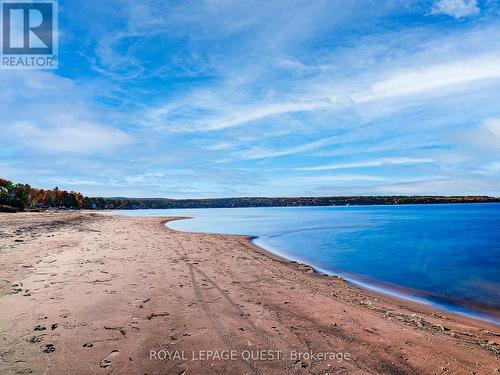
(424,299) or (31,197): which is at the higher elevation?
(31,197)

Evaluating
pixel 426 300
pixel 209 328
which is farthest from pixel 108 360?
pixel 426 300

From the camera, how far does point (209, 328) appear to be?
226 inches

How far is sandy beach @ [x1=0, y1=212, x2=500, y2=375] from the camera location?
456 cm

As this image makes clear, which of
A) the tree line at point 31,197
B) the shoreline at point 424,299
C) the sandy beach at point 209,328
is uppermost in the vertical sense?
the tree line at point 31,197

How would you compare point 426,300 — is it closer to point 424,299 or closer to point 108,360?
point 424,299

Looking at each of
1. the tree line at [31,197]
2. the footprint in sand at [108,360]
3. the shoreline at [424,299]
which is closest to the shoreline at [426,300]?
the shoreline at [424,299]

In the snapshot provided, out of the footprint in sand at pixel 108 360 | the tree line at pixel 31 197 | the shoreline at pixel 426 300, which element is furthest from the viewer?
the tree line at pixel 31 197

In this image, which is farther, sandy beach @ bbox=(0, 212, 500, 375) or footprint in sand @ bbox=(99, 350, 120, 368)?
sandy beach @ bbox=(0, 212, 500, 375)

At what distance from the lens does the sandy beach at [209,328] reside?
456cm

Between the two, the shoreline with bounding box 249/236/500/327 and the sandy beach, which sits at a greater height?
the sandy beach

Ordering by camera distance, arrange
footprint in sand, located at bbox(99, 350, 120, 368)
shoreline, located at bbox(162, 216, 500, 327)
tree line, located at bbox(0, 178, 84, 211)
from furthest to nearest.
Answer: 1. tree line, located at bbox(0, 178, 84, 211)
2. shoreline, located at bbox(162, 216, 500, 327)
3. footprint in sand, located at bbox(99, 350, 120, 368)

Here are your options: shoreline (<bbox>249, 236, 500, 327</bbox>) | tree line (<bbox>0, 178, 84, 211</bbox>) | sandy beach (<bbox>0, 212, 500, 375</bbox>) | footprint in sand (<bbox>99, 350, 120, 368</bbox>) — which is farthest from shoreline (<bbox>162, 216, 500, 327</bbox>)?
tree line (<bbox>0, 178, 84, 211</bbox>)

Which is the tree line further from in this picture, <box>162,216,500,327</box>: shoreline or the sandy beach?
<box>162,216,500,327</box>: shoreline

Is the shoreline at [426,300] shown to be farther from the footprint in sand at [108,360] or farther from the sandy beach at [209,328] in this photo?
the footprint in sand at [108,360]
